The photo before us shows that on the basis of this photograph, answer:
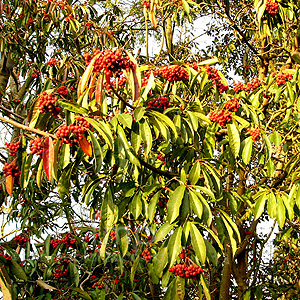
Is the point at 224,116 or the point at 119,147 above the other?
the point at 224,116

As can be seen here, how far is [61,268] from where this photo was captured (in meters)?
2.22

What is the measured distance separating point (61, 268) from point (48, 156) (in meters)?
1.35

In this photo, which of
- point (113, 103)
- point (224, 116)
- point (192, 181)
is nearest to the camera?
point (192, 181)

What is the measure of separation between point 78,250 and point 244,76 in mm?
2468

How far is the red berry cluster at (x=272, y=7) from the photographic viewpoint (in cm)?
221

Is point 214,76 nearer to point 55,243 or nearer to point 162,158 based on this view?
point 162,158

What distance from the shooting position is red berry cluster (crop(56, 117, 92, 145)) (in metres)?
1.10

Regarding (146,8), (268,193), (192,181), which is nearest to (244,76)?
(146,8)

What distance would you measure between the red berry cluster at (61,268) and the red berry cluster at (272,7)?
1887mm

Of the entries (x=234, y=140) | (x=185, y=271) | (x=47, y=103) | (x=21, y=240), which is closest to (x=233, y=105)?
(x=234, y=140)

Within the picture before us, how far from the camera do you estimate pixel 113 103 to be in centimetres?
180

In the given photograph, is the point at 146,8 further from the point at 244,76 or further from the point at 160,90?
the point at 244,76

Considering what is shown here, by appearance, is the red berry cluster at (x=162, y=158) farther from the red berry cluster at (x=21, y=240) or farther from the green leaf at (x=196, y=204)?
the red berry cluster at (x=21, y=240)

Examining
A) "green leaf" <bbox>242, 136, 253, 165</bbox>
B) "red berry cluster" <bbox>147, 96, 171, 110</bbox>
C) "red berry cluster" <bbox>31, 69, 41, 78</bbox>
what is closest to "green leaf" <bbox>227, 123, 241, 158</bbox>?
"green leaf" <bbox>242, 136, 253, 165</bbox>
